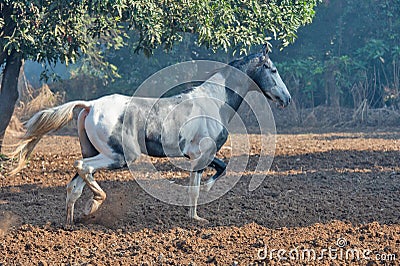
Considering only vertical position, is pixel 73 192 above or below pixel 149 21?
below

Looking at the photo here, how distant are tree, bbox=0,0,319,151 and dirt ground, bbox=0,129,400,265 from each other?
2115 mm

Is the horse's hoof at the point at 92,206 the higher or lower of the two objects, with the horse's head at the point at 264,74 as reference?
lower

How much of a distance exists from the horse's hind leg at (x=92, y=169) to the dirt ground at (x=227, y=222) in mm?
289

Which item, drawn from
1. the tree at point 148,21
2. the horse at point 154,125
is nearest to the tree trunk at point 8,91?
the tree at point 148,21

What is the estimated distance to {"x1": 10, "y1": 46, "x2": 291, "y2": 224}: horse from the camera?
6.82 meters

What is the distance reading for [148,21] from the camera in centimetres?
898

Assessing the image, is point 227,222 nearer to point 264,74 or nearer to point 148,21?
point 264,74

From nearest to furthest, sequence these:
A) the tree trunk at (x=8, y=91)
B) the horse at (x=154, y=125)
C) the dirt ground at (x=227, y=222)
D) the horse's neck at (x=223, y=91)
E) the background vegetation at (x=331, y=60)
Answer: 1. the dirt ground at (x=227, y=222)
2. the horse at (x=154, y=125)
3. the horse's neck at (x=223, y=91)
4. the tree trunk at (x=8, y=91)
5. the background vegetation at (x=331, y=60)

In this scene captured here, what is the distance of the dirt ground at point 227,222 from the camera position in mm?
5902

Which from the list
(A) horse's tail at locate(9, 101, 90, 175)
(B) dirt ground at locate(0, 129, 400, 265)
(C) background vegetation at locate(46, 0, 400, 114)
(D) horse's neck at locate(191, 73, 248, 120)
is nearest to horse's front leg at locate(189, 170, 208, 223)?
(B) dirt ground at locate(0, 129, 400, 265)

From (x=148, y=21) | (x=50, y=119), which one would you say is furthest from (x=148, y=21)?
(x=50, y=119)

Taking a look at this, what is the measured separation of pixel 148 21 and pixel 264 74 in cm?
215

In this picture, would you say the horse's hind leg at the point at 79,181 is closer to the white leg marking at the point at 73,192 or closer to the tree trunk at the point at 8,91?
the white leg marking at the point at 73,192

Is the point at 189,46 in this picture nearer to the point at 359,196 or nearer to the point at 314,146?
the point at 314,146
